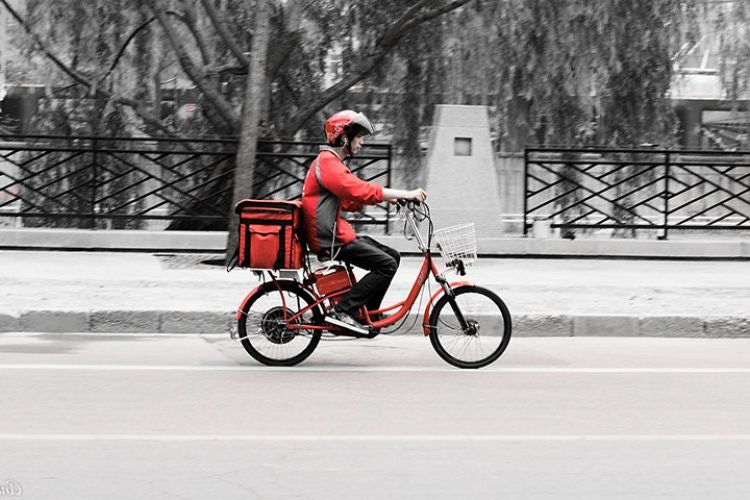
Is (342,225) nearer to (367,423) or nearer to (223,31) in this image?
(367,423)

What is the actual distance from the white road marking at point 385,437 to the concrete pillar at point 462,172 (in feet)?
32.3

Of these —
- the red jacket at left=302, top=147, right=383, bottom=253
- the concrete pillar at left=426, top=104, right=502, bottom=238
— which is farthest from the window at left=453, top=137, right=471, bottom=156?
the red jacket at left=302, top=147, right=383, bottom=253

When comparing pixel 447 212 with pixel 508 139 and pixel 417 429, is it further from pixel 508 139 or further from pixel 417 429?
pixel 417 429

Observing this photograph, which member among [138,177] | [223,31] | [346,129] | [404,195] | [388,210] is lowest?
[388,210]

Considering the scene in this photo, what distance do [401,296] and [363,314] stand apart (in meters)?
3.20

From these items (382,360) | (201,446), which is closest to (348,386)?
(382,360)

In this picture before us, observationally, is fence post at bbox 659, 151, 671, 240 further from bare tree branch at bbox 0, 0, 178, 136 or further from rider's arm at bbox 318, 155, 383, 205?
rider's arm at bbox 318, 155, 383, 205

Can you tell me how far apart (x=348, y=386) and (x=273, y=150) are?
9787 millimetres

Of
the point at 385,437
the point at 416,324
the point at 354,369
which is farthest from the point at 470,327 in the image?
the point at 385,437

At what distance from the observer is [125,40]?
17812 millimetres

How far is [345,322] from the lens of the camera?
26.1 feet

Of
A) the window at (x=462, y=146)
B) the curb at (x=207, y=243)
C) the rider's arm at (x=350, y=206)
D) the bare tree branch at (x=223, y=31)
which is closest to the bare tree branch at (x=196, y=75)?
the bare tree branch at (x=223, y=31)

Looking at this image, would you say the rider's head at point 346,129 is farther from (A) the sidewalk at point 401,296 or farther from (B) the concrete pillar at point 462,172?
(B) the concrete pillar at point 462,172

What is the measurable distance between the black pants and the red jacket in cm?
8
